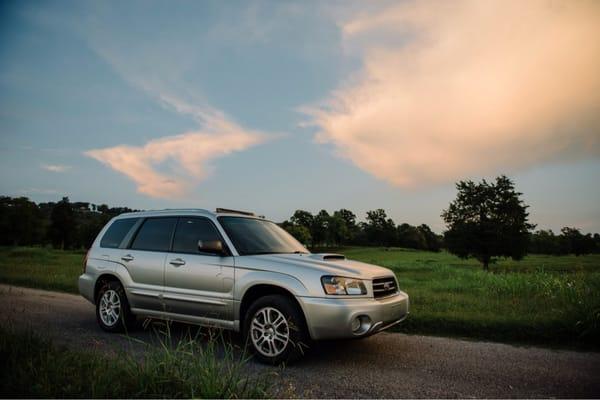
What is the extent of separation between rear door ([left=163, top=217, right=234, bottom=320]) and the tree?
118 ft

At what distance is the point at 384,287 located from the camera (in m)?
5.56

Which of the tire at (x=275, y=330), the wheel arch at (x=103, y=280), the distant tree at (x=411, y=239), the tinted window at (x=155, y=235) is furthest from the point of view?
the distant tree at (x=411, y=239)

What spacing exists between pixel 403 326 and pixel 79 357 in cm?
529

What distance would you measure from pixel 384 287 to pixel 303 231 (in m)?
74.2

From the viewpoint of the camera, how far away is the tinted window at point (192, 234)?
6.19 meters

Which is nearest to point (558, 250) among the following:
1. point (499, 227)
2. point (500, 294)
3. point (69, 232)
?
point (499, 227)

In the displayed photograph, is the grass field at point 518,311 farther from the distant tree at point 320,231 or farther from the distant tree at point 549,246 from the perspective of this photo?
the distant tree at point 320,231

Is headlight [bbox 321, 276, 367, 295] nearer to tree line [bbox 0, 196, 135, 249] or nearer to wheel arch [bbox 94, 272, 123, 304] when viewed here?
wheel arch [bbox 94, 272, 123, 304]

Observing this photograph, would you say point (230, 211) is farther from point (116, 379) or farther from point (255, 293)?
point (116, 379)

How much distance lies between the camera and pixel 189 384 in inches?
126

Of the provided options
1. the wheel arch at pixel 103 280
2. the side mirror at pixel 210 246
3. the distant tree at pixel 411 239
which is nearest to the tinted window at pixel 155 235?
the wheel arch at pixel 103 280

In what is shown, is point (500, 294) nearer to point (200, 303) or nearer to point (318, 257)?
point (318, 257)

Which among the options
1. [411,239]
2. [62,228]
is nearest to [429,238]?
[411,239]

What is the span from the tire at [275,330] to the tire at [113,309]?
8.40ft
